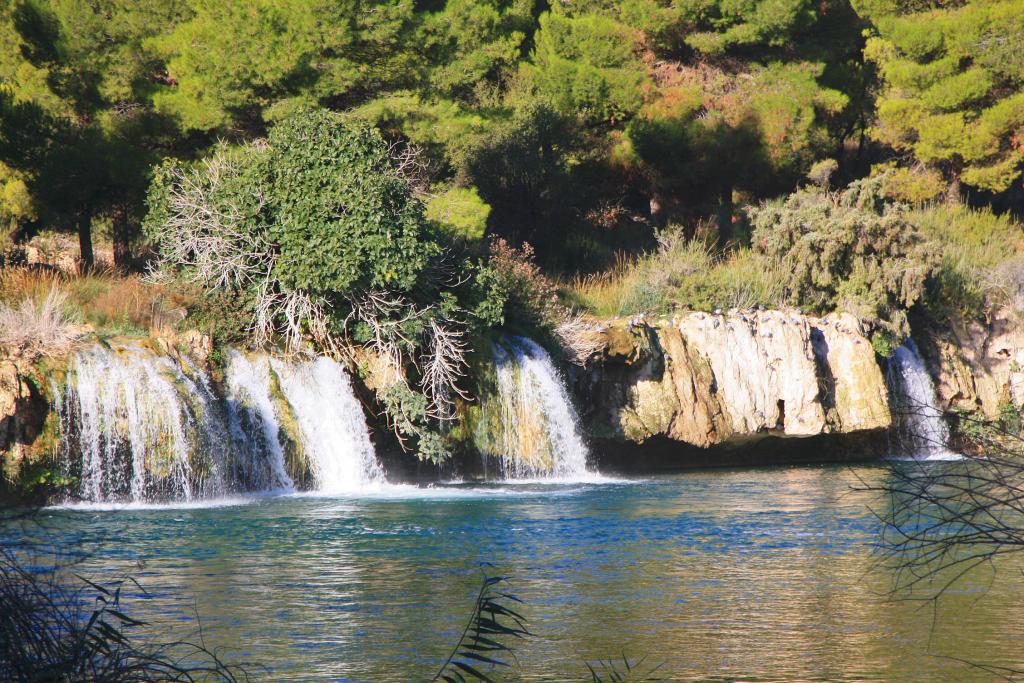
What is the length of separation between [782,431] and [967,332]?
6.14 metres

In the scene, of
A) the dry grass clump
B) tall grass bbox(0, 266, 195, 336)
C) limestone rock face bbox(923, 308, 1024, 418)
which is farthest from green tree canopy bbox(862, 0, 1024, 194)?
the dry grass clump

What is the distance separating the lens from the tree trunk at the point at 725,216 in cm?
3622

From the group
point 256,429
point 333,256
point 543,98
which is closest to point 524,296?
point 333,256

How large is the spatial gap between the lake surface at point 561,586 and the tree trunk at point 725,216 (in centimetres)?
1744

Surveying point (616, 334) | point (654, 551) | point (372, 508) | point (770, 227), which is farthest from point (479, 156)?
point (654, 551)

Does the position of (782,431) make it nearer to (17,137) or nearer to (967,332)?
(967,332)

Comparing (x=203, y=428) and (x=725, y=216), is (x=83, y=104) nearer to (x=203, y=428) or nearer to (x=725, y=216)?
(x=203, y=428)

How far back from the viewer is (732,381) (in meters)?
25.5

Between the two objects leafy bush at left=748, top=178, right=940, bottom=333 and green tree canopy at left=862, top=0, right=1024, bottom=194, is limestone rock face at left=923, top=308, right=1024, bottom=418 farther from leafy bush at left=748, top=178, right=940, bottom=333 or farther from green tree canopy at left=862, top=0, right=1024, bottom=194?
green tree canopy at left=862, top=0, right=1024, bottom=194

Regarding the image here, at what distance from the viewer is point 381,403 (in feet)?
71.9

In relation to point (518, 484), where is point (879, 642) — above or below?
below

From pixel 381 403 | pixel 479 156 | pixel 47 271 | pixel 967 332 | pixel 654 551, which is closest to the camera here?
pixel 654 551

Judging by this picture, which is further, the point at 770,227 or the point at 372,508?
the point at 770,227

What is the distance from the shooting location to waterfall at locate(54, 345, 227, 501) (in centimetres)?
1864
